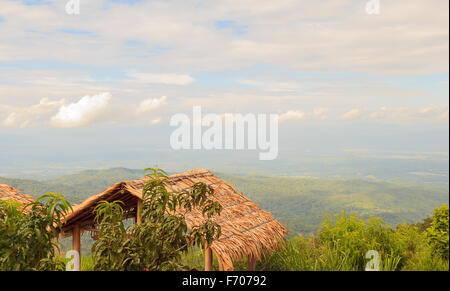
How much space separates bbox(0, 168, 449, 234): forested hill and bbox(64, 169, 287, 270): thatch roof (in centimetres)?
5573

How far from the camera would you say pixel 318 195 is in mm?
98000

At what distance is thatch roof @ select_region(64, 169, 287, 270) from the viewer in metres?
5.54

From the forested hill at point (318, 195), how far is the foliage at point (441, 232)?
5789cm

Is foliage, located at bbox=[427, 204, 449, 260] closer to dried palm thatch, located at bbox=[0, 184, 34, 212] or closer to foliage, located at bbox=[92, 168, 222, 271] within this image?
foliage, located at bbox=[92, 168, 222, 271]

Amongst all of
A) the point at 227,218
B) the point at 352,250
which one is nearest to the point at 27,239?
the point at 227,218

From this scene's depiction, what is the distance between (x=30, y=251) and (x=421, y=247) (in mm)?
5414

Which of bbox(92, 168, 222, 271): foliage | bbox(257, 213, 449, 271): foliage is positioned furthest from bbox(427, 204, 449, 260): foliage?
bbox(92, 168, 222, 271): foliage

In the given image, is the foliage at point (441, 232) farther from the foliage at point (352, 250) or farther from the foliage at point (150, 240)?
the foliage at point (150, 240)

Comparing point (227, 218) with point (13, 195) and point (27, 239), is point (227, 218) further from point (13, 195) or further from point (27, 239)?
point (13, 195)

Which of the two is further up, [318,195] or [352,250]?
[352,250]

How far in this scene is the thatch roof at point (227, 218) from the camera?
18.2 feet

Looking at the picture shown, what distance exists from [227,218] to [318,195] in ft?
312

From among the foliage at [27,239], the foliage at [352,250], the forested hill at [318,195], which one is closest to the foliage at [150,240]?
the foliage at [27,239]
